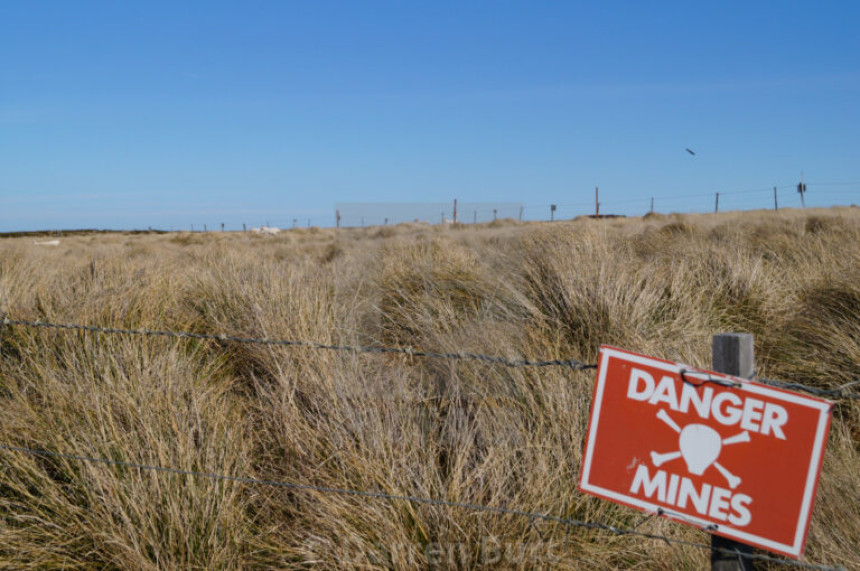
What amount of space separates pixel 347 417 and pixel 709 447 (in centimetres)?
173

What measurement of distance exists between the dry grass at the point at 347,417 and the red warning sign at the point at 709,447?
25.0 inches

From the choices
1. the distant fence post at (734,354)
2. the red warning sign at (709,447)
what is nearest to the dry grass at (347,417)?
the red warning sign at (709,447)

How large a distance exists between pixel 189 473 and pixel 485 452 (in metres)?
1.28

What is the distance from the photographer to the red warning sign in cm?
166

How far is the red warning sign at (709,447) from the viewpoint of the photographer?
1662 millimetres

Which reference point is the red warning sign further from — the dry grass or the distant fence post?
the dry grass

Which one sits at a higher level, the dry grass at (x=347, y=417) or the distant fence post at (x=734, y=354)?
the distant fence post at (x=734, y=354)

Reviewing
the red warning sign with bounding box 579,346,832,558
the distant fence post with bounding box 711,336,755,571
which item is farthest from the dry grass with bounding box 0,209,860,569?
the distant fence post with bounding box 711,336,755,571

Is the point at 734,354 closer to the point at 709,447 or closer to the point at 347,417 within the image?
the point at 709,447

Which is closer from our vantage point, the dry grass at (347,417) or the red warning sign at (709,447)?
the red warning sign at (709,447)

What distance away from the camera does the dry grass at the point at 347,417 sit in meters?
2.37

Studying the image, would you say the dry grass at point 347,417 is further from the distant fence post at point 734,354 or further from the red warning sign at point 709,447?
the distant fence post at point 734,354

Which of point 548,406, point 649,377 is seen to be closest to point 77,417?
point 548,406

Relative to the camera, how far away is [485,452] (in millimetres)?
2930
